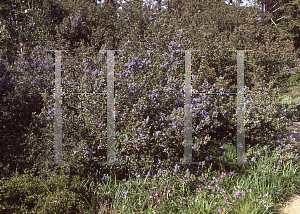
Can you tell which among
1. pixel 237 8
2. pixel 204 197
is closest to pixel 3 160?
pixel 204 197

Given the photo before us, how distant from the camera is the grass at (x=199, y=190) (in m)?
3.55

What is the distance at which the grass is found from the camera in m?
3.55

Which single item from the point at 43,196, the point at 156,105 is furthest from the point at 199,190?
the point at 43,196

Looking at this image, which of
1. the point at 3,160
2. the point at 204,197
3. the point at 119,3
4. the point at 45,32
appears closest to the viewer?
the point at 204,197

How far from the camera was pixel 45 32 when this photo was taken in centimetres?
679

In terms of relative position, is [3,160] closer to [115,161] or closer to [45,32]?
[115,161]

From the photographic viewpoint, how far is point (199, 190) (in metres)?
3.85

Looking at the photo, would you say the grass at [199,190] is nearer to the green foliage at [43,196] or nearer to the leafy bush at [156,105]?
the green foliage at [43,196]

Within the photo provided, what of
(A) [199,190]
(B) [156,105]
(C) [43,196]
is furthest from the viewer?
(B) [156,105]

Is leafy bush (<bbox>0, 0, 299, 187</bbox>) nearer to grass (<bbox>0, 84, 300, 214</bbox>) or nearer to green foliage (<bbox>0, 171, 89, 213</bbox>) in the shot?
grass (<bbox>0, 84, 300, 214</bbox>)

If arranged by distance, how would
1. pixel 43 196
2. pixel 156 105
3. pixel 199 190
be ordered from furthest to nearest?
1. pixel 156 105
2. pixel 199 190
3. pixel 43 196

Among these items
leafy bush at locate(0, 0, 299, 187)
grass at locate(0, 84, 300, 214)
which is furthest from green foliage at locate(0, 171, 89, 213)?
leafy bush at locate(0, 0, 299, 187)

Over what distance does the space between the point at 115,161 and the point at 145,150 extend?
0.49 metres

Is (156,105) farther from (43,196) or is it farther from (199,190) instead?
(43,196)
